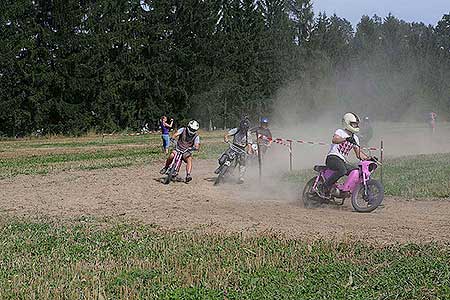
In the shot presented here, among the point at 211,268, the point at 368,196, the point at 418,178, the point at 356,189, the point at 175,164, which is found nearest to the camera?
the point at 211,268

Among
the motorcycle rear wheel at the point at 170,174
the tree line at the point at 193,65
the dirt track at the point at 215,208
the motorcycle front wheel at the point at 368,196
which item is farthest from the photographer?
the tree line at the point at 193,65

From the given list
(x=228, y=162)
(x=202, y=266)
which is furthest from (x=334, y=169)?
(x=202, y=266)

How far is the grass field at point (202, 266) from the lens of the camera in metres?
6.80

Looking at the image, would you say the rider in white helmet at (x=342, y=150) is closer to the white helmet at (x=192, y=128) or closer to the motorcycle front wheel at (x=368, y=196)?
the motorcycle front wheel at (x=368, y=196)

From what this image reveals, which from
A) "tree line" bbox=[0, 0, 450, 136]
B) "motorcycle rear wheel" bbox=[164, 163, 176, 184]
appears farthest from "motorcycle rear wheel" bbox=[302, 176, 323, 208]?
"tree line" bbox=[0, 0, 450, 136]

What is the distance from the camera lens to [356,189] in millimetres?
12992

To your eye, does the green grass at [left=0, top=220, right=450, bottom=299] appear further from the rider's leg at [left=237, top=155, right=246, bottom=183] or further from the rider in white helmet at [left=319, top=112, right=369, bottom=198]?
the rider's leg at [left=237, top=155, right=246, bottom=183]

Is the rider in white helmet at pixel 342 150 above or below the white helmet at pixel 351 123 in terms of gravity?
below

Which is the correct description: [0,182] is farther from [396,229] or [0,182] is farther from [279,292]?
[279,292]

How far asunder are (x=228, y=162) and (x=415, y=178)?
5435 mm

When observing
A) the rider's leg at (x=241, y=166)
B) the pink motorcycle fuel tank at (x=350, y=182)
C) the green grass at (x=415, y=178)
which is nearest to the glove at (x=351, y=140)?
the pink motorcycle fuel tank at (x=350, y=182)

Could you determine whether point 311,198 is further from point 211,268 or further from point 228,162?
point 211,268

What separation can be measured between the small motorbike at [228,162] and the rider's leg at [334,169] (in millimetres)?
5133

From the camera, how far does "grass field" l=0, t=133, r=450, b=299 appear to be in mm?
6797
